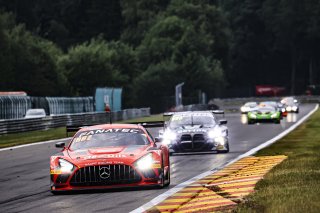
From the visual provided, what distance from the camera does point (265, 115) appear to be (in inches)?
1969

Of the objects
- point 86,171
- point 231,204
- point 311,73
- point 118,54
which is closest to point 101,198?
point 86,171

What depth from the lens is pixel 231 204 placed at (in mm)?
11969

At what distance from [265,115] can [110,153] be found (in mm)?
35678

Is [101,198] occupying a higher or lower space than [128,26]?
lower

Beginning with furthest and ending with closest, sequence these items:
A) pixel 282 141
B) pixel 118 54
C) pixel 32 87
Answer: pixel 118 54 < pixel 32 87 < pixel 282 141

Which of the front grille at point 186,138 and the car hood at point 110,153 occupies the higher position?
the car hood at point 110,153

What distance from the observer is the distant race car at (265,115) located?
164 feet

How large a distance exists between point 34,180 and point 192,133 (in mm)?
7384

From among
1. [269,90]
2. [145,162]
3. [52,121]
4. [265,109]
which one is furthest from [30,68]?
[269,90]

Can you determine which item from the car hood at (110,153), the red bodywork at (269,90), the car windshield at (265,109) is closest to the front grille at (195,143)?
the car hood at (110,153)

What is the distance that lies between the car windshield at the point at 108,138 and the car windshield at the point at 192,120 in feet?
29.9

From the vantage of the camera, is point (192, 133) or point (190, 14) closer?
point (192, 133)

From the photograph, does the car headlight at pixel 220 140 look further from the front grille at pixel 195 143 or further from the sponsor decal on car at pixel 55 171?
the sponsor decal on car at pixel 55 171

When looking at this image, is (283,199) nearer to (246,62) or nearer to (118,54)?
(118,54)
